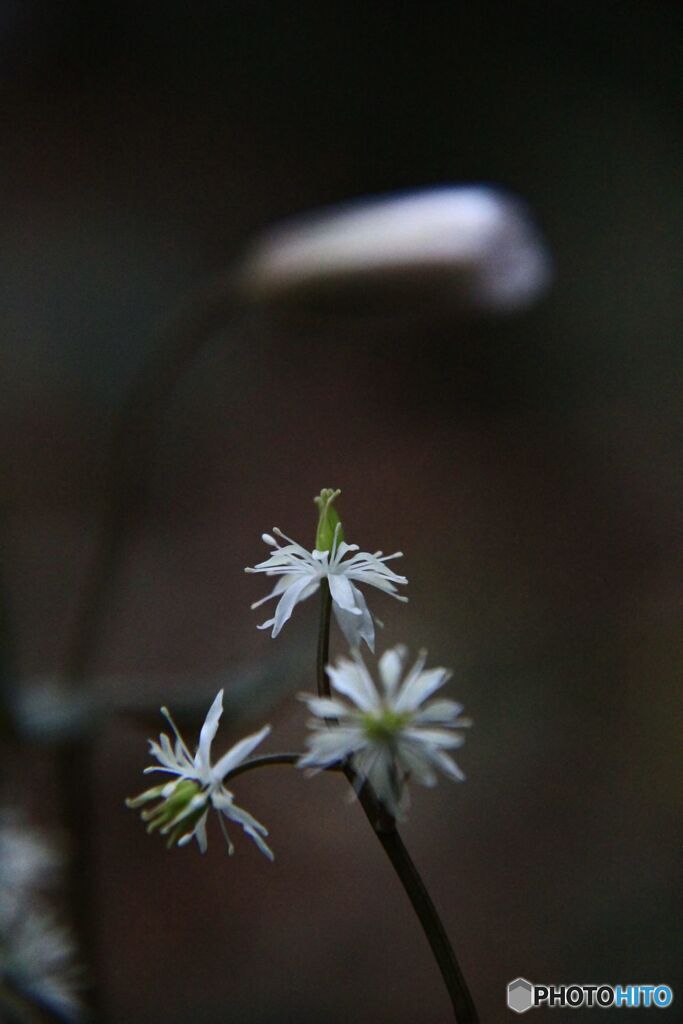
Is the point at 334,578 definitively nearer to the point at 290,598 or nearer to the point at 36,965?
the point at 290,598

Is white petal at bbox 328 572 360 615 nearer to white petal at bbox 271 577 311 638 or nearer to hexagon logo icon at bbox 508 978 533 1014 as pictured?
white petal at bbox 271 577 311 638

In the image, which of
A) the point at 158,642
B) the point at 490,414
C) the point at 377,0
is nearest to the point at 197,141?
the point at 377,0

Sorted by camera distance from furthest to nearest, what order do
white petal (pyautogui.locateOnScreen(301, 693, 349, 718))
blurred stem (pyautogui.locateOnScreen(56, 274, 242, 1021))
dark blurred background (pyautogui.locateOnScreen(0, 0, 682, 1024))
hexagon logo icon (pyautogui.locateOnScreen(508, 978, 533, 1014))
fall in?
dark blurred background (pyautogui.locateOnScreen(0, 0, 682, 1024)) → blurred stem (pyautogui.locateOnScreen(56, 274, 242, 1021)) → hexagon logo icon (pyautogui.locateOnScreen(508, 978, 533, 1014)) → white petal (pyautogui.locateOnScreen(301, 693, 349, 718))

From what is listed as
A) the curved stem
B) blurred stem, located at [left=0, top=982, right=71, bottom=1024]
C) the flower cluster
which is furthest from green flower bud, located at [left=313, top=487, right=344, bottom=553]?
the curved stem

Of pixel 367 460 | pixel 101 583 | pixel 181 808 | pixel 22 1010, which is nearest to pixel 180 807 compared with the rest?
pixel 181 808

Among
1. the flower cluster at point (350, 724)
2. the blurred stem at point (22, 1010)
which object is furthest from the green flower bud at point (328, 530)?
the blurred stem at point (22, 1010)

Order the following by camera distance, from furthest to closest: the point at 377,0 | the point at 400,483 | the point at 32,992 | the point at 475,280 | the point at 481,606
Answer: the point at 377,0
the point at 400,483
the point at 481,606
the point at 475,280
the point at 32,992

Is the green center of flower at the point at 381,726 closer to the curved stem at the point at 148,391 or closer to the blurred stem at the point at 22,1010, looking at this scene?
the blurred stem at the point at 22,1010

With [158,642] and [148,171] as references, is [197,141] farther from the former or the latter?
[158,642]
